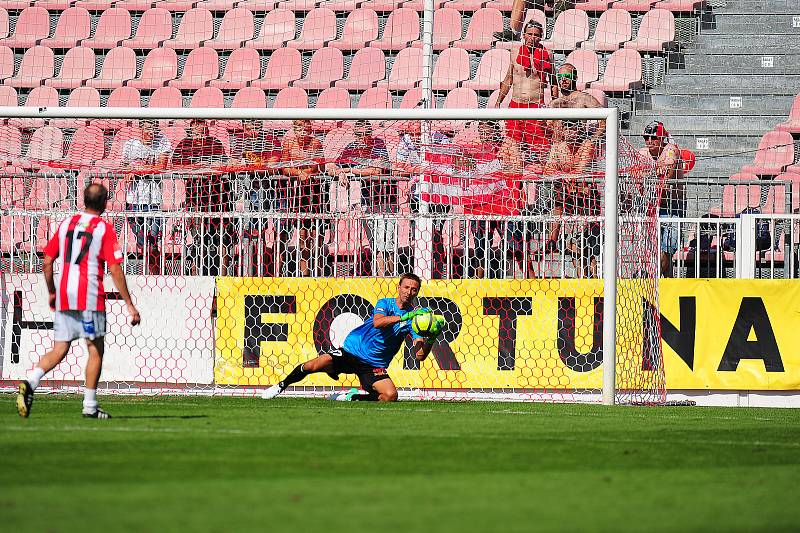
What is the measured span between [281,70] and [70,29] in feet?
12.5

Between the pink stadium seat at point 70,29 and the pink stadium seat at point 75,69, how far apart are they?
0.25 metres

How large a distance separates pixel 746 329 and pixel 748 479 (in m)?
6.09

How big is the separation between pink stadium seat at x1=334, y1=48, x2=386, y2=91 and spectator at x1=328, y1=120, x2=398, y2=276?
5.42 metres

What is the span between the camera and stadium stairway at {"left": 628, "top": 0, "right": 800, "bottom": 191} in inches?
692

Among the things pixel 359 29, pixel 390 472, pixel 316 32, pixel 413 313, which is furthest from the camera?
pixel 316 32

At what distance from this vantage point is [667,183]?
13477 millimetres

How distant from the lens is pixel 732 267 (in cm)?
1276

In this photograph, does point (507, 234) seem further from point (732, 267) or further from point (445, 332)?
point (732, 267)

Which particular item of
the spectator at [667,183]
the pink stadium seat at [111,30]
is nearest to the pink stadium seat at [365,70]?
the pink stadium seat at [111,30]

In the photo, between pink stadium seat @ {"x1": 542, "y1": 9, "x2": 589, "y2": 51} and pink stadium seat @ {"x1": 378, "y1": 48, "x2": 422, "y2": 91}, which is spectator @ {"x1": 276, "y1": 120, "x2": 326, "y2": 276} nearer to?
pink stadium seat @ {"x1": 378, "y1": 48, "x2": 422, "y2": 91}

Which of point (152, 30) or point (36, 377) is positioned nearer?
point (36, 377)

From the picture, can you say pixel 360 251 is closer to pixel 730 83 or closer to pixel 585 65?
pixel 585 65

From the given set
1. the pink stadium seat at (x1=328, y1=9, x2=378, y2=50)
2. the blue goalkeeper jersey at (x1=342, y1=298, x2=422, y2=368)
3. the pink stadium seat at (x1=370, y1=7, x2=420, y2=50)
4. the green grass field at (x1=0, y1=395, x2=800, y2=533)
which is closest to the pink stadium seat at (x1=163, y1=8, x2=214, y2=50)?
the pink stadium seat at (x1=328, y1=9, x2=378, y2=50)

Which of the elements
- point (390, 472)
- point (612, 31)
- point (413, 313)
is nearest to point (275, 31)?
point (612, 31)
